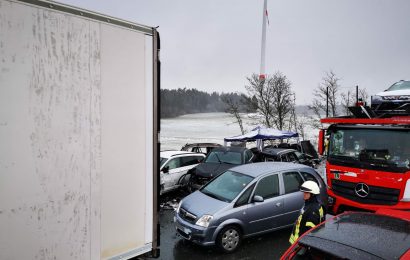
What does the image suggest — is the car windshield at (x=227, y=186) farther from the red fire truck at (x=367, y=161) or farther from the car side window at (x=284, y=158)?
the car side window at (x=284, y=158)

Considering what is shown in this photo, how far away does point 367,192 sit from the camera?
743cm

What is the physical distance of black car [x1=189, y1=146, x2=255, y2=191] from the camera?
37.0 ft

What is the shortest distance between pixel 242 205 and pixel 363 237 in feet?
11.4

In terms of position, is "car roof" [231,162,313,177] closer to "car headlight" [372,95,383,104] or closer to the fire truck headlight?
the fire truck headlight

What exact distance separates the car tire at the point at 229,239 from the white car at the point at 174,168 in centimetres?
469

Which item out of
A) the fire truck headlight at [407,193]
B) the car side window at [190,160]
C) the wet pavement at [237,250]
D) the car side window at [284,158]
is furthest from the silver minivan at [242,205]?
the car side window at [284,158]

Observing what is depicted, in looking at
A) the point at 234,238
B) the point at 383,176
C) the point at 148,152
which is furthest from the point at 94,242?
the point at 383,176

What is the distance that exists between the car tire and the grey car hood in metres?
0.47

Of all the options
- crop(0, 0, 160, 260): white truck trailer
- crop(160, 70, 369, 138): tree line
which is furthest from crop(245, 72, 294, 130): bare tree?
crop(0, 0, 160, 260): white truck trailer

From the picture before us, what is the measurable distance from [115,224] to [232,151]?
954 cm

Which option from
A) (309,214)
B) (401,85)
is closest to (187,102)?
(401,85)

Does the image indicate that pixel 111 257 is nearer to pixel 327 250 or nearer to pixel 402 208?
pixel 327 250

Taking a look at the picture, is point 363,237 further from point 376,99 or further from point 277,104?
point 277,104

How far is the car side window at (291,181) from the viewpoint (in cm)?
782
